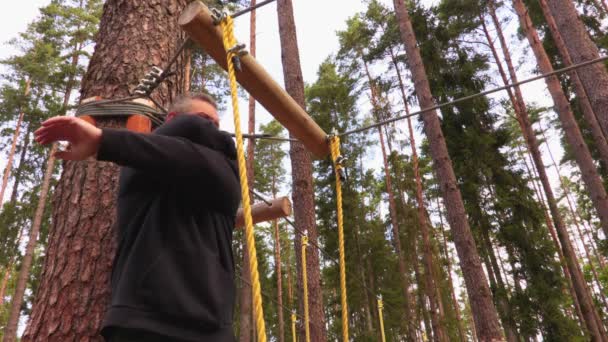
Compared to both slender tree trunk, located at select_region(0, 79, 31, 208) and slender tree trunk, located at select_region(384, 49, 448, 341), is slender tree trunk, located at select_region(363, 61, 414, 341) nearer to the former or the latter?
slender tree trunk, located at select_region(384, 49, 448, 341)

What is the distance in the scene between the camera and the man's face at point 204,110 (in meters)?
1.33

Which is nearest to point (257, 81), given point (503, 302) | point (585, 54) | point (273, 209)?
point (273, 209)

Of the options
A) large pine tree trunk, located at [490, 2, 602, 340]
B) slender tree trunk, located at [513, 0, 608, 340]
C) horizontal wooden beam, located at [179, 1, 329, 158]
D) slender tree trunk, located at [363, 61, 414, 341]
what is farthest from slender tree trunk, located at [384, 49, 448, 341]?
horizontal wooden beam, located at [179, 1, 329, 158]

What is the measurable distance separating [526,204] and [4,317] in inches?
792

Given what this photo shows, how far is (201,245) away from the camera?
104 centimetres

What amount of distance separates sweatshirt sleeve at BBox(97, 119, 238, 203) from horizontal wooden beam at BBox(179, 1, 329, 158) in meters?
0.50

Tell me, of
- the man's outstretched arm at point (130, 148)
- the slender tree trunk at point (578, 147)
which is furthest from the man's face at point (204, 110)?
the slender tree trunk at point (578, 147)

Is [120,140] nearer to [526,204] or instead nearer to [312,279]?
[312,279]

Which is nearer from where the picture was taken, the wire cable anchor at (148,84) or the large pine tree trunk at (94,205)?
the large pine tree trunk at (94,205)

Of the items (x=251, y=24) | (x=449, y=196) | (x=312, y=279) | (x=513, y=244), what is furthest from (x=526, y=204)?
(x=251, y=24)

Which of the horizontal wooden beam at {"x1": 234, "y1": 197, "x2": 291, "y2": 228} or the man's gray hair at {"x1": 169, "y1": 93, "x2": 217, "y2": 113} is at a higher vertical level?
the horizontal wooden beam at {"x1": 234, "y1": 197, "x2": 291, "y2": 228}

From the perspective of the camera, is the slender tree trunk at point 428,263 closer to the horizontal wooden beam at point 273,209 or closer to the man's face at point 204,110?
the horizontal wooden beam at point 273,209

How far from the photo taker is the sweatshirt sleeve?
955mm

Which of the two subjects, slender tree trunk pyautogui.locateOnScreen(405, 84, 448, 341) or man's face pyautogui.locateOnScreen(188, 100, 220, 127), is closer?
man's face pyautogui.locateOnScreen(188, 100, 220, 127)
